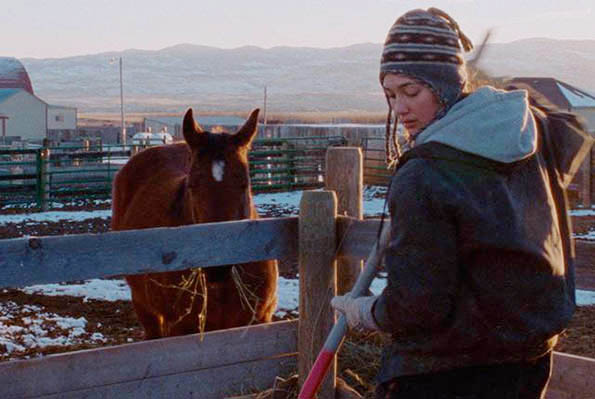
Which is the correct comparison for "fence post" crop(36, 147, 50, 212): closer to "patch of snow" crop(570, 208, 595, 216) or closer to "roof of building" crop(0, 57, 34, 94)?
"patch of snow" crop(570, 208, 595, 216)

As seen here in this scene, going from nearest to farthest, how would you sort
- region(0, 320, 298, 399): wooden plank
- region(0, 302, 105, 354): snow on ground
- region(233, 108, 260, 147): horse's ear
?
region(0, 320, 298, 399): wooden plank < region(233, 108, 260, 147): horse's ear < region(0, 302, 105, 354): snow on ground

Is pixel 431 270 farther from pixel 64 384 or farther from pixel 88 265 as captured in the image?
pixel 64 384

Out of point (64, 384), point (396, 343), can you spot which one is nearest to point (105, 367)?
point (64, 384)

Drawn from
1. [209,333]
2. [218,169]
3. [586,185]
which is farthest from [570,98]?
[209,333]

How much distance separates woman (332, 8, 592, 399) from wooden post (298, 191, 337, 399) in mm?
1627

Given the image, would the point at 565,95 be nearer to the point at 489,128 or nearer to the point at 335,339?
the point at 335,339

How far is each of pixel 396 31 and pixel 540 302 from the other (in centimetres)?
79

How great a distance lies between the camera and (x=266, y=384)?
13.4 ft

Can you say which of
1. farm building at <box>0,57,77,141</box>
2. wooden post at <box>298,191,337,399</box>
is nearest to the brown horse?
wooden post at <box>298,191,337,399</box>

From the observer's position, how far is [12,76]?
82.9 meters

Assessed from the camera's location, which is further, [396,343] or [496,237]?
[396,343]

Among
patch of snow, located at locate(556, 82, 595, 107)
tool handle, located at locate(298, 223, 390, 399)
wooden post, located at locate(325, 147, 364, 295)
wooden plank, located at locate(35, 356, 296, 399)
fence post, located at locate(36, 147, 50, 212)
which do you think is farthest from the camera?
patch of snow, located at locate(556, 82, 595, 107)

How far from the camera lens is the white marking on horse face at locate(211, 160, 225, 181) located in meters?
→ 4.70

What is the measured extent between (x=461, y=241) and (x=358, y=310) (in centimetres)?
41
